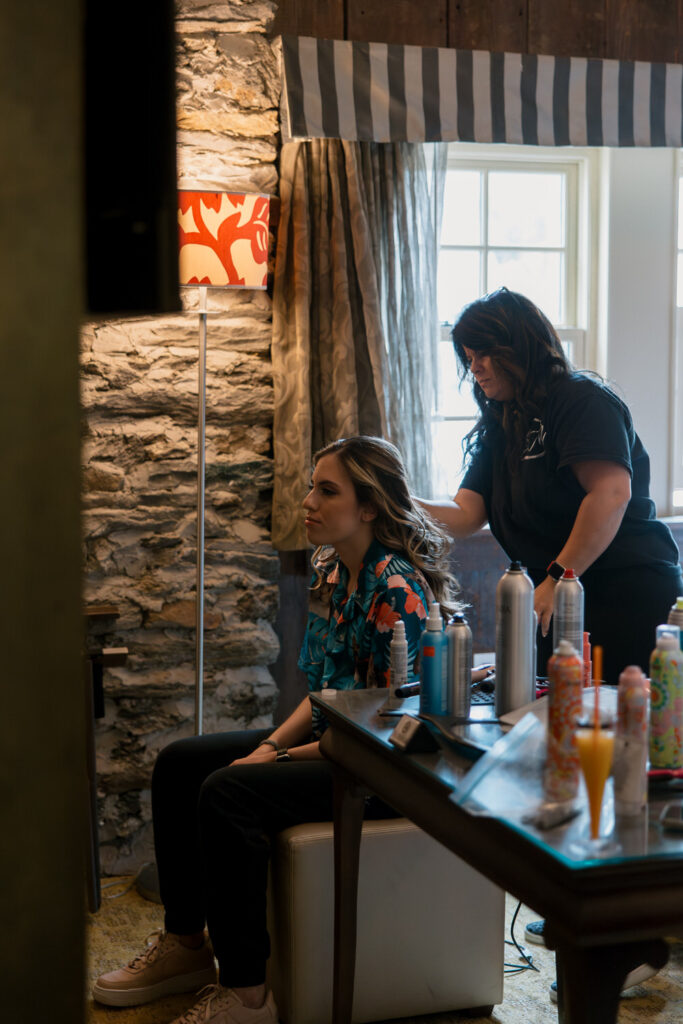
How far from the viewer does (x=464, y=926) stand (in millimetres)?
2309

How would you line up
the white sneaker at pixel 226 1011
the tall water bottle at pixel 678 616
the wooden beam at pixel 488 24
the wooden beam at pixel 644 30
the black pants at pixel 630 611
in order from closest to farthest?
the tall water bottle at pixel 678 616 < the white sneaker at pixel 226 1011 < the black pants at pixel 630 611 < the wooden beam at pixel 488 24 < the wooden beam at pixel 644 30

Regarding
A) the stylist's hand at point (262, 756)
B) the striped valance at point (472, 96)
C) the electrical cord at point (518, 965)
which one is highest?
the striped valance at point (472, 96)

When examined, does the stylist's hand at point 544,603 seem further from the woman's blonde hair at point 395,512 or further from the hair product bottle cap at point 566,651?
the hair product bottle cap at point 566,651

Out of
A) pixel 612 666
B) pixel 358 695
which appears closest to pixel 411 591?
pixel 358 695

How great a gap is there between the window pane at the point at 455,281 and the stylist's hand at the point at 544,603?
5.69 feet

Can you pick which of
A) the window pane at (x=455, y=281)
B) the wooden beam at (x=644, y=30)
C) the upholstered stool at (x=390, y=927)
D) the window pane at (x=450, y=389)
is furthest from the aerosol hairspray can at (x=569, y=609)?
the wooden beam at (x=644, y=30)

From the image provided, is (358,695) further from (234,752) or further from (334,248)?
(334,248)

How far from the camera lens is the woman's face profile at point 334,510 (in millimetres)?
2400

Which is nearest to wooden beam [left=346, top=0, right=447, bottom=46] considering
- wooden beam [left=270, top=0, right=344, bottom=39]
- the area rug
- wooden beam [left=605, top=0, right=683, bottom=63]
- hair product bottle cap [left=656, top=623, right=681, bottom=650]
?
wooden beam [left=270, top=0, right=344, bottom=39]

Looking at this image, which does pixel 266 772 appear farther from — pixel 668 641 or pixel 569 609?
pixel 668 641

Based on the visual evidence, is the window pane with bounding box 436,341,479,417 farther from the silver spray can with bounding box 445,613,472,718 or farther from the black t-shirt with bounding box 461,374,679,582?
the silver spray can with bounding box 445,613,472,718

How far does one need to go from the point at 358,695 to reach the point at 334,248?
179 centimetres

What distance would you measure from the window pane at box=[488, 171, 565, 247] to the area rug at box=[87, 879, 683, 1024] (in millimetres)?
2342

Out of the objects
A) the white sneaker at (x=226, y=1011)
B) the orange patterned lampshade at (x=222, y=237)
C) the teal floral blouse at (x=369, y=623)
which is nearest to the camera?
the white sneaker at (x=226, y=1011)
